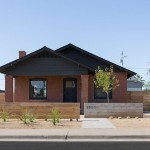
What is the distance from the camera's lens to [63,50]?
35312 millimetres

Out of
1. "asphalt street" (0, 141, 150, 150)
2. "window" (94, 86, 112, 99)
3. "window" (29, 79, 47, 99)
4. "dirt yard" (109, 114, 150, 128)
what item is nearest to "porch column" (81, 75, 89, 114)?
"window" (94, 86, 112, 99)

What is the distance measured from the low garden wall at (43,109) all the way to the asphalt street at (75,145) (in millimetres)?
9680

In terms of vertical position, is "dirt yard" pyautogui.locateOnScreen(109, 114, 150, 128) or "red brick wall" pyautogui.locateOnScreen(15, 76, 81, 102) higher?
"red brick wall" pyautogui.locateOnScreen(15, 76, 81, 102)

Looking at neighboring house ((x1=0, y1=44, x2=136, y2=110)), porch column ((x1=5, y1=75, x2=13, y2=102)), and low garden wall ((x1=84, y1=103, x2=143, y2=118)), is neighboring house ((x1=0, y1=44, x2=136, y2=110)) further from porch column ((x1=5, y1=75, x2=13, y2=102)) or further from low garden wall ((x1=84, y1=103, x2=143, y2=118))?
low garden wall ((x1=84, y1=103, x2=143, y2=118))

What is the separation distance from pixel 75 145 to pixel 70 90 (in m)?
20.1

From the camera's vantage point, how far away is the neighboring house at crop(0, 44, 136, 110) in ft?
103

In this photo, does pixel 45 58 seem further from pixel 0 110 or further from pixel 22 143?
pixel 22 143

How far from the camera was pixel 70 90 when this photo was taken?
1326 inches

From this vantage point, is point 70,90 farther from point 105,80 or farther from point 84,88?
point 105,80

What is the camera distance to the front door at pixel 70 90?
110 feet

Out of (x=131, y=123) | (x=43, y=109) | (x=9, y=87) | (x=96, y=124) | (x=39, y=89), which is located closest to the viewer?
(x=96, y=124)

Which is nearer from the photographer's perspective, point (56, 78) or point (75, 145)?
point (75, 145)

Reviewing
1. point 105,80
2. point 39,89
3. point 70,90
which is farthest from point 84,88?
point 39,89

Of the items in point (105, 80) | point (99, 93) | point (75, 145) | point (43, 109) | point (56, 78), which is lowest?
point (75, 145)
